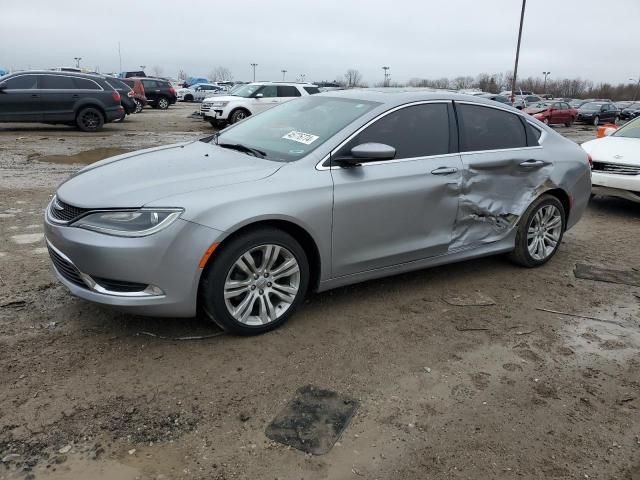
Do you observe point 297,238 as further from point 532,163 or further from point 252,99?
point 252,99

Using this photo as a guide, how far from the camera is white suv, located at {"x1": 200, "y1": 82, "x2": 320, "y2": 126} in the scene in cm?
1806

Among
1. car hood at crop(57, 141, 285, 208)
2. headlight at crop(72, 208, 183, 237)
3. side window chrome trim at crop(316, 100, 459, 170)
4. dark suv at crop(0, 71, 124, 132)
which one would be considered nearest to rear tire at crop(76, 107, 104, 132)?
dark suv at crop(0, 71, 124, 132)

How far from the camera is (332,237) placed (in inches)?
148

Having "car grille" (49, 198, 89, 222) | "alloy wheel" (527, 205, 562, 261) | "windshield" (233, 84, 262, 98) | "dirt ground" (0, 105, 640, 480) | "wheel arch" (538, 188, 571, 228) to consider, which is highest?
"windshield" (233, 84, 262, 98)

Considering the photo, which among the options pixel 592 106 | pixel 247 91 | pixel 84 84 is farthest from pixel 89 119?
pixel 592 106

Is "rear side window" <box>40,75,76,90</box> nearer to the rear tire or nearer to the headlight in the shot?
the rear tire

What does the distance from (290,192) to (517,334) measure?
192 cm

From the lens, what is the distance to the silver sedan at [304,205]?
3256mm

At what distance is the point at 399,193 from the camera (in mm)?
4043

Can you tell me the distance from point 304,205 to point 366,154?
580mm

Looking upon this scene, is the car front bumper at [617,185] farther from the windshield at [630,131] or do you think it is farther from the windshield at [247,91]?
the windshield at [247,91]

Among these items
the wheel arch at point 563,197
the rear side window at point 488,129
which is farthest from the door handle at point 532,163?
the wheel arch at point 563,197

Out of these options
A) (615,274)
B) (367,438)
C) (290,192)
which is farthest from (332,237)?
(615,274)

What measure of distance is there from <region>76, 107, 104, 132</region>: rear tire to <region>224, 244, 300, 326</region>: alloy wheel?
46.8ft
